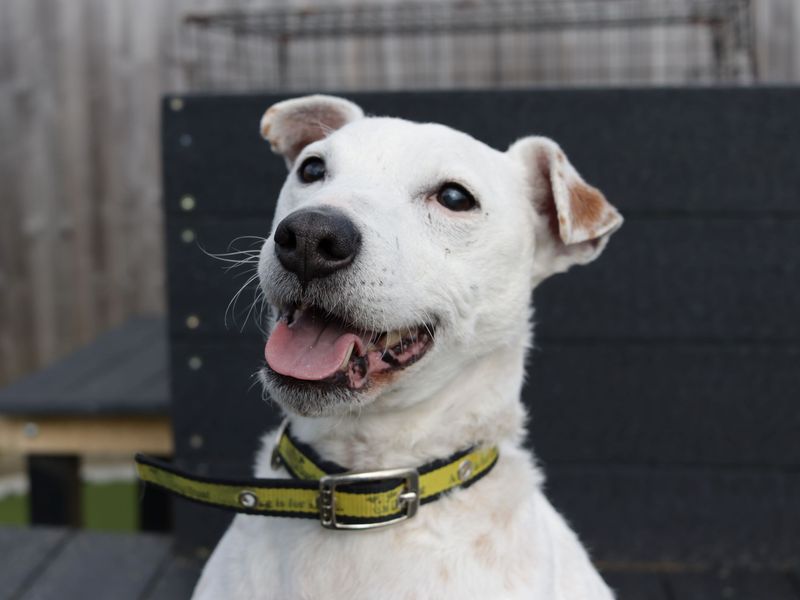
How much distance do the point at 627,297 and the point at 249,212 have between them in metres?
1.29

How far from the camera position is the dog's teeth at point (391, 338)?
63.5 inches

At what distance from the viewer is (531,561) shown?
164 cm

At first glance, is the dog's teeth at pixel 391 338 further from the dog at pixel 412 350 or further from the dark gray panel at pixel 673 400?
the dark gray panel at pixel 673 400

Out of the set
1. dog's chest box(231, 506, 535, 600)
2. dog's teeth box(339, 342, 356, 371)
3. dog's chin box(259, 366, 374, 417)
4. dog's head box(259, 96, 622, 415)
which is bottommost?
dog's chest box(231, 506, 535, 600)

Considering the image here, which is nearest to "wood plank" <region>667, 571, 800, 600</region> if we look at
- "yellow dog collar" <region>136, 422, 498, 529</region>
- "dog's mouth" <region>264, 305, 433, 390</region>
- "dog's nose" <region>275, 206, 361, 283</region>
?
"yellow dog collar" <region>136, 422, 498, 529</region>

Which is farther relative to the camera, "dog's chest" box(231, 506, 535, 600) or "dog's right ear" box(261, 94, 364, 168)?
"dog's right ear" box(261, 94, 364, 168)

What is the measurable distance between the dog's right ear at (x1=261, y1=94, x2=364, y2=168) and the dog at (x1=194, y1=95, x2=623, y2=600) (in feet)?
0.91

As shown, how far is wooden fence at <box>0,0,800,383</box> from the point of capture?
4574 millimetres

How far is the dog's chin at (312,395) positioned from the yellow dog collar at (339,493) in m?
0.15

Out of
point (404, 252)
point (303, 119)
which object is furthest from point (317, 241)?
point (303, 119)

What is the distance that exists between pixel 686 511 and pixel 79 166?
3.61m

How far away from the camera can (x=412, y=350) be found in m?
1.63

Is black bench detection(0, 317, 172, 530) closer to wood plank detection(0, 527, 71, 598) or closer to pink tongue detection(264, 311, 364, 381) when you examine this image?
wood plank detection(0, 527, 71, 598)

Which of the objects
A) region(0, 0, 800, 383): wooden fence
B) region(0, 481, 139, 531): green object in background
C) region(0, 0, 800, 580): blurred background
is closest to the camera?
region(0, 0, 800, 580): blurred background
